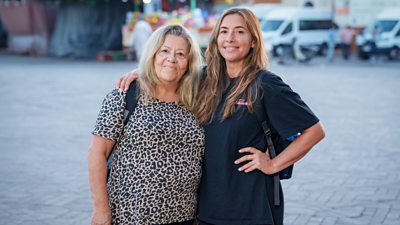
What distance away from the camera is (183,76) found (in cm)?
333

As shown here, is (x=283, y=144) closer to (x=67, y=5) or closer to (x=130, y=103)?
(x=130, y=103)

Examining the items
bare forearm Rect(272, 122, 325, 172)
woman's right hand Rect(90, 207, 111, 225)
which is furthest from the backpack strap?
bare forearm Rect(272, 122, 325, 172)

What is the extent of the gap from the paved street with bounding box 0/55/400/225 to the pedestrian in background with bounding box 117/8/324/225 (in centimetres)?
278

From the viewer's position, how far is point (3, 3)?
36312 millimetres

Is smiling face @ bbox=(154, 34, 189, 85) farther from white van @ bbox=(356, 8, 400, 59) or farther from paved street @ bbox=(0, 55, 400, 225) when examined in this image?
white van @ bbox=(356, 8, 400, 59)

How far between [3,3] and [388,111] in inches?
1129

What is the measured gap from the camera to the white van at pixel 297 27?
103 ft

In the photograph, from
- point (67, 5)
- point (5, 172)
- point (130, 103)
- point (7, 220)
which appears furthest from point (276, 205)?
point (67, 5)

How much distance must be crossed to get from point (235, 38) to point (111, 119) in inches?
29.9

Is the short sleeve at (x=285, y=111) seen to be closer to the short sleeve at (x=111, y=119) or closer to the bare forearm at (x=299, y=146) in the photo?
the bare forearm at (x=299, y=146)

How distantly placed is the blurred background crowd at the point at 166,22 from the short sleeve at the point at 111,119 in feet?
77.4

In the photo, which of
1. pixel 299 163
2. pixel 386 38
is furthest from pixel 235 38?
pixel 386 38

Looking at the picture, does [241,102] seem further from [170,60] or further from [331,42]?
[331,42]

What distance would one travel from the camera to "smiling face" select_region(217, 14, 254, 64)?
3246 millimetres
